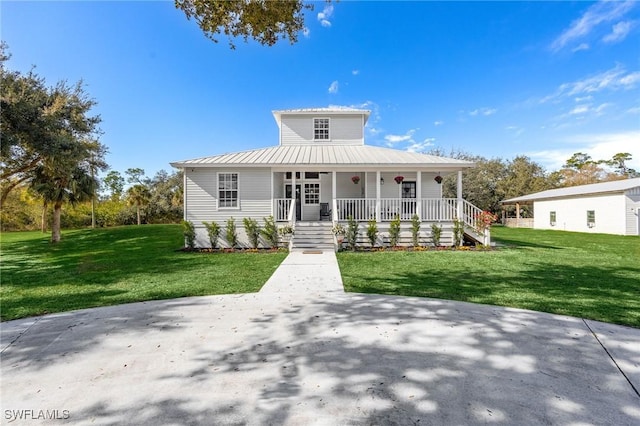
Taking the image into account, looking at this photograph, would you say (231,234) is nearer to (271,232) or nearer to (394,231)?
(271,232)

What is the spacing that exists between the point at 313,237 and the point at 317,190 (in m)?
3.58

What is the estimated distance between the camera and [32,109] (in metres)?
9.92

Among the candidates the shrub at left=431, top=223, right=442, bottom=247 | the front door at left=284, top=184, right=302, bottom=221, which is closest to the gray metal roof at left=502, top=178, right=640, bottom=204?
the shrub at left=431, top=223, right=442, bottom=247

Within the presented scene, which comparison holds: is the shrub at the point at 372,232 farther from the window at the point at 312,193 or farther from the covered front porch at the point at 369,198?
the window at the point at 312,193

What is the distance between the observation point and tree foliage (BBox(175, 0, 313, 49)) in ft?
17.9

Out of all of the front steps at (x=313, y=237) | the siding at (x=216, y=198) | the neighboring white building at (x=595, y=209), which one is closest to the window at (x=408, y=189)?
the front steps at (x=313, y=237)

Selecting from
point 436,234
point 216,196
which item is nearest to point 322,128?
point 216,196

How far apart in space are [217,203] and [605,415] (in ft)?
41.5

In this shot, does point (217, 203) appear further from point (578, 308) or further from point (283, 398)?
point (578, 308)

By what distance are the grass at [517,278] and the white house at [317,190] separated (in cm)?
253

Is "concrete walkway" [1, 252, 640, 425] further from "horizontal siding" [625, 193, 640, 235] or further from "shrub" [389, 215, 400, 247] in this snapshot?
"horizontal siding" [625, 193, 640, 235]

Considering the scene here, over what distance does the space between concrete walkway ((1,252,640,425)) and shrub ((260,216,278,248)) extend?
7267 mm

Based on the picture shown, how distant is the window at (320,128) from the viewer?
1596 centimetres

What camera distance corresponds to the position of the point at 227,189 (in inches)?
500
